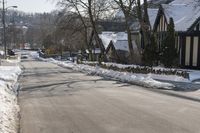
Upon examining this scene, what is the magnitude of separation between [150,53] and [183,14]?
27.5 feet

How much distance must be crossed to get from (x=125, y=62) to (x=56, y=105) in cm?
2963

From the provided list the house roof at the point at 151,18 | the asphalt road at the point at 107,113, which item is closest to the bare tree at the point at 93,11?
the house roof at the point at 151,18

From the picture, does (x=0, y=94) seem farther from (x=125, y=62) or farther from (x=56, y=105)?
(x=125, y=62)

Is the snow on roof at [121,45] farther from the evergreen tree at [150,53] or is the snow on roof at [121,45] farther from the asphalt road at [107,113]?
the asphalt road at [107,113]

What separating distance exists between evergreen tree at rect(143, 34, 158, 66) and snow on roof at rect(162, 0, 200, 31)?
378 centimetres

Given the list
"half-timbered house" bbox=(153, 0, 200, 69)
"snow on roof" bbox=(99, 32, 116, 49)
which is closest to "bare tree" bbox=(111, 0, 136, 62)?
"half-timbered house" bbox=(153, 0, 200, 69)

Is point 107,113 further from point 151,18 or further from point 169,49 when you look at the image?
point 151,18

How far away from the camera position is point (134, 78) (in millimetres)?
26297

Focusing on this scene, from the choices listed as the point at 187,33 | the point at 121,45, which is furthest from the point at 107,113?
the point at 121,45

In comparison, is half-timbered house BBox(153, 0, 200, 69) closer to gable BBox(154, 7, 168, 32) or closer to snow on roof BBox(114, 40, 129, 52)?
gable BBox(154, 7, 168, 32)

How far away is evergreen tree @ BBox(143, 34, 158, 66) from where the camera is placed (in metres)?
35.6

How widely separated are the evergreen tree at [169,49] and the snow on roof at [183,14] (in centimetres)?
371

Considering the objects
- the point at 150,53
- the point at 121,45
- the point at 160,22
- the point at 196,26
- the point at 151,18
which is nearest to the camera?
the point at 150,53

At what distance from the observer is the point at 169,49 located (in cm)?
3450
